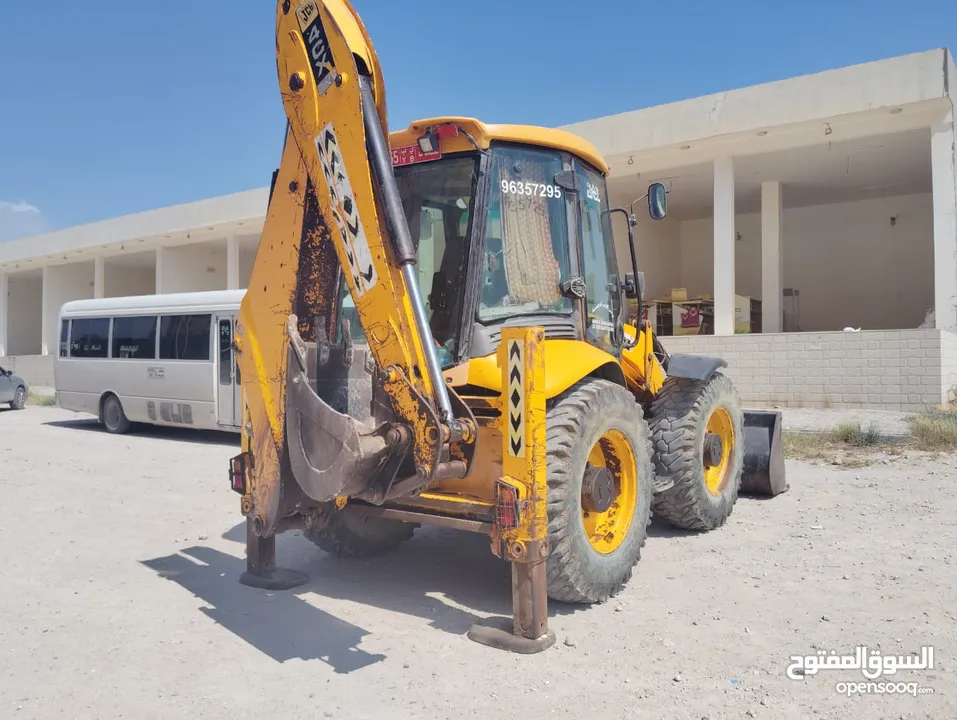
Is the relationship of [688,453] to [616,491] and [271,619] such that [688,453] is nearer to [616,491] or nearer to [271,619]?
[616,491]

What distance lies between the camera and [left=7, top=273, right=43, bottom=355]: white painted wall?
35344 millimetres

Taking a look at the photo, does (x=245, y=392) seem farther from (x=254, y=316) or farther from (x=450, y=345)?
(x=450, y=345)

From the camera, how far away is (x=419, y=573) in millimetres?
5020

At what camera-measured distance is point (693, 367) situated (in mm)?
5793

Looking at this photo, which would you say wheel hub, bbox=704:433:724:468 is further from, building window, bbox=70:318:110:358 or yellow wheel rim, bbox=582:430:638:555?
building window, bbox=70:318:110:358

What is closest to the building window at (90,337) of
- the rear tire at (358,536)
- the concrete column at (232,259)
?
the concrete column at (232,259)

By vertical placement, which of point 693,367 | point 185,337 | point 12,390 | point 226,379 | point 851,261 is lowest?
point 12,390

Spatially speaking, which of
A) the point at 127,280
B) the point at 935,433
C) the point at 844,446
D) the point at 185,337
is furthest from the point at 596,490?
the point at 127,280

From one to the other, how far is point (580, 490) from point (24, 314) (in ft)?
130

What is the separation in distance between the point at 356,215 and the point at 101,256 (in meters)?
29.0

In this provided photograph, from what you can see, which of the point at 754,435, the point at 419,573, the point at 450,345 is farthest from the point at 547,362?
the point at 754,435

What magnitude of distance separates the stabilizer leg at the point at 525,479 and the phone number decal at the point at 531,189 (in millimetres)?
1234

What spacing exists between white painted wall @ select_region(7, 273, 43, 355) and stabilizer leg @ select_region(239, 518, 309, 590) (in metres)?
35.7

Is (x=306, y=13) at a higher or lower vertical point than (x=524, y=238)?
higher
